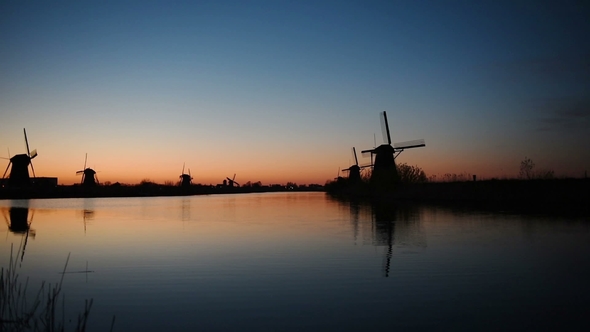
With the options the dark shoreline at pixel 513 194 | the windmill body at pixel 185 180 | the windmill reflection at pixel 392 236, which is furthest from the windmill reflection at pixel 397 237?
the windmill body at pixel 185 180

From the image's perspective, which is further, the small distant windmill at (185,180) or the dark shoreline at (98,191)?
the small distant windmill at (185,180)

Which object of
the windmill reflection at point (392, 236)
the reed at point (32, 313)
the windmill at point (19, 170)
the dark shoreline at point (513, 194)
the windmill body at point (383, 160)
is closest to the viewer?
the reed at point (32, 313)

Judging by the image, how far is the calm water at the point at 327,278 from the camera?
665cm

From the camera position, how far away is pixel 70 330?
20.3ft

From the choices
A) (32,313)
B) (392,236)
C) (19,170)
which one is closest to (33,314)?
(32,313)

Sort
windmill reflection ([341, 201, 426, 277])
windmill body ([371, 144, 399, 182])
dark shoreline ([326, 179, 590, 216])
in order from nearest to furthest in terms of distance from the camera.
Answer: windmill reflection ([341, 201, 426, 277]) < dark shoreline ([326, 179, 590, 216]) < windmill body ([371, 144, 399, 182])

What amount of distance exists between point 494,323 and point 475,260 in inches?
217

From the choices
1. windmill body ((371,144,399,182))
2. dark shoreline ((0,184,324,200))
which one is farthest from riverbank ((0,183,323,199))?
windmill body ((371,144,399,182))

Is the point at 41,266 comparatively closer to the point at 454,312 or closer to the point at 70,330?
the point at 70,330

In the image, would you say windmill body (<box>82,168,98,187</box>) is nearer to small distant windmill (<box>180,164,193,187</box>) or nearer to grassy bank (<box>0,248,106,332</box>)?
small distant windmill (<box>180,164,193,187</box>)

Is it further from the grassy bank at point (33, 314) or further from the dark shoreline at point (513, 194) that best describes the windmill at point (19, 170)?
the grassy bank at point (33, 314)

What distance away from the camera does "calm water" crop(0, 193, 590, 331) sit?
6.65 m

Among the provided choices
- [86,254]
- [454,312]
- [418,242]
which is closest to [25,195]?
[86,254]

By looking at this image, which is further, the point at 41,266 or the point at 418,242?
the point at 418,242
